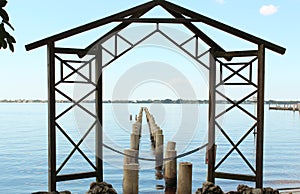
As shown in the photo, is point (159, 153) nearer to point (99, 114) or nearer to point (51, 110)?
point (99, 114)

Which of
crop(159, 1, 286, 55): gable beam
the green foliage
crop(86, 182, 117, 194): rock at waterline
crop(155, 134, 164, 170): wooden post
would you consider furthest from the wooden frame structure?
crop(155, 134, 164, 170): wooden post

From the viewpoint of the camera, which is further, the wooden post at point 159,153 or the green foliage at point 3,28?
the wooden post at point 159,153

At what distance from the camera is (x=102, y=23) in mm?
7590

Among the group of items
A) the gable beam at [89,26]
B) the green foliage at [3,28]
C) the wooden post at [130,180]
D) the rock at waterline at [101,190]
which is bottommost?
the wooden post at [130,180]

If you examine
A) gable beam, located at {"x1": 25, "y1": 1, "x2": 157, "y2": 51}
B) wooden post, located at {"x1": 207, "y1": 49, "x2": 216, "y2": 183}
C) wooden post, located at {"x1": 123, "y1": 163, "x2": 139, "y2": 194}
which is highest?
gable beam, located at {"x1": 25, "y1": 1, "x2": 157, "y2": 51}

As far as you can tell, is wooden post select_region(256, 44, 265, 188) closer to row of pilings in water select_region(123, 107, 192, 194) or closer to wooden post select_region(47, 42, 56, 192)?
row of pilings in water select_region(123, 107, 192, 194)

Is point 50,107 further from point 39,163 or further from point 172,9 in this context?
point 39,163

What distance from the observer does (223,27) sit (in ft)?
25.4

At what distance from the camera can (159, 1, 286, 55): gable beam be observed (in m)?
7.72

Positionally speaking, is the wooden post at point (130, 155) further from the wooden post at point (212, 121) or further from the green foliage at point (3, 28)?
the green foliage at point (3, 28)

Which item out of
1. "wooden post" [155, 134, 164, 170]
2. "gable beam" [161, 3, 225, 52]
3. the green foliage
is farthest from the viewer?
"wooden post" [155, 134, 164, 170]

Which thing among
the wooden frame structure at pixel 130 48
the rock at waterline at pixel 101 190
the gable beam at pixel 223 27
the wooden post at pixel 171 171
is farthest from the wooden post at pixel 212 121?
the wooden post at pixel 171 171

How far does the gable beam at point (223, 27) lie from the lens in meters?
7.72

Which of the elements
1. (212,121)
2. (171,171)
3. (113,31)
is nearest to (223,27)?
(212,121)
